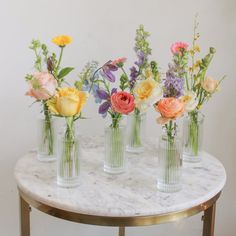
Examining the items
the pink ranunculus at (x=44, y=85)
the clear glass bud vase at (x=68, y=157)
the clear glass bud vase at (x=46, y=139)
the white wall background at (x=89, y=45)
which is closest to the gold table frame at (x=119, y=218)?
the clear glass bud vase at (x=68, y=157)

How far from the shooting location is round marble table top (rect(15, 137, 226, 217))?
127cm

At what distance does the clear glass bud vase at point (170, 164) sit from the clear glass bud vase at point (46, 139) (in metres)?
0.41

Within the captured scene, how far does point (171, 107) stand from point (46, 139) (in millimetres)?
514

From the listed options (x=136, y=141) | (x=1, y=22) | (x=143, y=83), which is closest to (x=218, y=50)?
(x=136, y=141)

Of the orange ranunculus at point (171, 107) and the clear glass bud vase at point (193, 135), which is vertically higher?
the orange ranunculus at point (171, 107)

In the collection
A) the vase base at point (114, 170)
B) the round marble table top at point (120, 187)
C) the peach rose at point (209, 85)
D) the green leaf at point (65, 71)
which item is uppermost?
the green leaf at point (65, 71)

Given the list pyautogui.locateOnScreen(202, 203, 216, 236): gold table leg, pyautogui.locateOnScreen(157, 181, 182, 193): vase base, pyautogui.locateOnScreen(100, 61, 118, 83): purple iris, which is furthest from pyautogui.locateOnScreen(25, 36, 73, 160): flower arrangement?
pyautogui.locateOnScreen(202, 203, 216, 236): gold table leg

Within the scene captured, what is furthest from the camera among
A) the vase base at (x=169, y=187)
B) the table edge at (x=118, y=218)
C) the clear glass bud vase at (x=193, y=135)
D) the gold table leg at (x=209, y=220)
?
the clear glass bud vase at (x=193, y=135)

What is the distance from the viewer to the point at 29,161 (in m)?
1.59

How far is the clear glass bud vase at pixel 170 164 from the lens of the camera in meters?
1.38

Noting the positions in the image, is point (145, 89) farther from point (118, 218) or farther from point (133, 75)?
point (118, 218)

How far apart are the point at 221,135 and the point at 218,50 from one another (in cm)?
39

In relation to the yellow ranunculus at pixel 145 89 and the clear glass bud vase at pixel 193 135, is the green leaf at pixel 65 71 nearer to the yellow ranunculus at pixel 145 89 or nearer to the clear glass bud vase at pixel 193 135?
the yellow ranunculus at pixel 145 89

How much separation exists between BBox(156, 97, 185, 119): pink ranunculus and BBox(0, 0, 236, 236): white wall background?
27.6 inches
